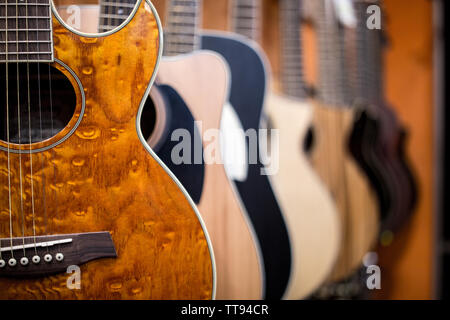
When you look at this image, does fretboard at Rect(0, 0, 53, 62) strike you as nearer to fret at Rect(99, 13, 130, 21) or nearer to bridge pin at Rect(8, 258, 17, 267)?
fret at Rect(99, 13, 130, 21)

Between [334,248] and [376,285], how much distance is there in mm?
213

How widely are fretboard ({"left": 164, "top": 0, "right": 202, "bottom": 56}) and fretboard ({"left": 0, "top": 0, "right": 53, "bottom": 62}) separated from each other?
0.16 meters

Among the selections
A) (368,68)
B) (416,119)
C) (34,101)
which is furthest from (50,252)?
(416,119)

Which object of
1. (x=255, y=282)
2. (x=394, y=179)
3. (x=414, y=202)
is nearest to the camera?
(x=255, y=282)

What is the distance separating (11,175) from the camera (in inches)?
21.1

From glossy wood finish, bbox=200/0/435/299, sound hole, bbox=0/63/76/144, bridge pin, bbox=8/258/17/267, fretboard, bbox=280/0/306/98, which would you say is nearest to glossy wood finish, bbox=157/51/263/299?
sound hole, bbox=0/63/76/144

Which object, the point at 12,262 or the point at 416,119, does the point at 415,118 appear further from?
the point at 12,262

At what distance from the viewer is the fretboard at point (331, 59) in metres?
1.00

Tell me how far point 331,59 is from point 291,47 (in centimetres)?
11

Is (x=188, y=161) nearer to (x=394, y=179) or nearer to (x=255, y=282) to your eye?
(x=255, y=282)

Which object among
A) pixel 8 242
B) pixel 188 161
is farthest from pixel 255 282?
pixel 8 242

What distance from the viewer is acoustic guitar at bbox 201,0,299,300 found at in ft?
2.42

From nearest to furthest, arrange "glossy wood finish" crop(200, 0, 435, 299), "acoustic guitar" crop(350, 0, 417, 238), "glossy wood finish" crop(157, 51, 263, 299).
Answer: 1. "glossy wood finish" crop(157, 51, 263, 299)
2. "acoustic guitar" crop(350, 0, 417, 238)
3. "glossy wood finish" crop(200, 0, 435, 299)

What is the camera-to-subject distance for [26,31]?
54 cm
